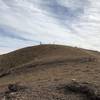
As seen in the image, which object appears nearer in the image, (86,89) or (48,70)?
(86,89)

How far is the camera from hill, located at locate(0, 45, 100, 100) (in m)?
18.5

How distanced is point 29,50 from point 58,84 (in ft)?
104

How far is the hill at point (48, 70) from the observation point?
18.5 meters

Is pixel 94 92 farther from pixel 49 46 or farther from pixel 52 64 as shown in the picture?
pixel 49 46

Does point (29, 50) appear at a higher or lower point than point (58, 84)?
higher

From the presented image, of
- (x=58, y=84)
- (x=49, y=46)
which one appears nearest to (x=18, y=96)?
(x=58, y=84)

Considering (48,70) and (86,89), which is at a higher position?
(48,70)

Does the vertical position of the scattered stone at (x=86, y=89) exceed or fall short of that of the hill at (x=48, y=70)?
it falls short

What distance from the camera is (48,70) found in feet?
97.0

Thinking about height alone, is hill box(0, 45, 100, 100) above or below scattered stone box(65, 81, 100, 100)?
above

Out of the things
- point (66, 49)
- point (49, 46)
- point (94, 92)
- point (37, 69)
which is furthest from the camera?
point (49, 46)

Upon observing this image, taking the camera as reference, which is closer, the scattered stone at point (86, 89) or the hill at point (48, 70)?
the scattered stone at point (86, 89)

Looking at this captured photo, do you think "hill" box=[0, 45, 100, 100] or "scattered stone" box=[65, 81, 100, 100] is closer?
"scattered stone" box=[65, 81, 100, 100]

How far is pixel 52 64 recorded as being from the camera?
32719 millimetres
